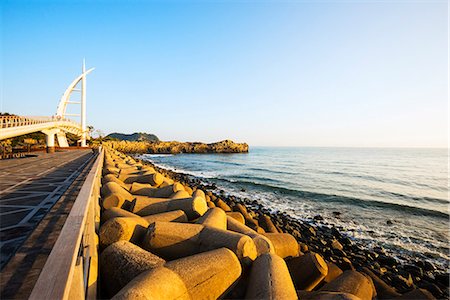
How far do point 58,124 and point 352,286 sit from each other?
41.4 m

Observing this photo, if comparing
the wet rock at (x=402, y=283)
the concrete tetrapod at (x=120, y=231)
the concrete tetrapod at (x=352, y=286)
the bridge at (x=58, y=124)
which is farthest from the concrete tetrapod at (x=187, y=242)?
the bridge at (x=58, y=124)

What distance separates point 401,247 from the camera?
9.96m

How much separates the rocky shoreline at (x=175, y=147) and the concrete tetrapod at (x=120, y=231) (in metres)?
99.8

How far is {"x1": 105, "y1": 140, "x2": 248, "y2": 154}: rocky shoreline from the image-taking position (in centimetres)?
10156

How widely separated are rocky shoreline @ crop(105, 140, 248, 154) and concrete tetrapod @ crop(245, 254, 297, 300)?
333 ft

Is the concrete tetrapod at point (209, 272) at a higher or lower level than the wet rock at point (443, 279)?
higher

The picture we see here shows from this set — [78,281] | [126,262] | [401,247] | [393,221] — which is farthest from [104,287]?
[393,221]

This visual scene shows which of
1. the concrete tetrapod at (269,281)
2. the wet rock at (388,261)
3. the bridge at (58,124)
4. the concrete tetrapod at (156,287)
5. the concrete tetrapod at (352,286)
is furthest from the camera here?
the bridge at (58,124)

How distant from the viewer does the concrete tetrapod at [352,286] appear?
417 centimetres

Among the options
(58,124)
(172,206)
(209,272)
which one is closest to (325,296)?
(209,272)

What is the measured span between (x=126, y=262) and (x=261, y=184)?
884 inches

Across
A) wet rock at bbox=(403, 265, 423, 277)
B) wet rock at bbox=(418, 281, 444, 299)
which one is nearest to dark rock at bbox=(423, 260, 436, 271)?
wet rock at bbox=(403, 265, 423, 277)

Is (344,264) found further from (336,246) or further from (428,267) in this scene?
(428,267)

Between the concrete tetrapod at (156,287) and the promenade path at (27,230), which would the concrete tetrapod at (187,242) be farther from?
the promenade path at (27,230)
